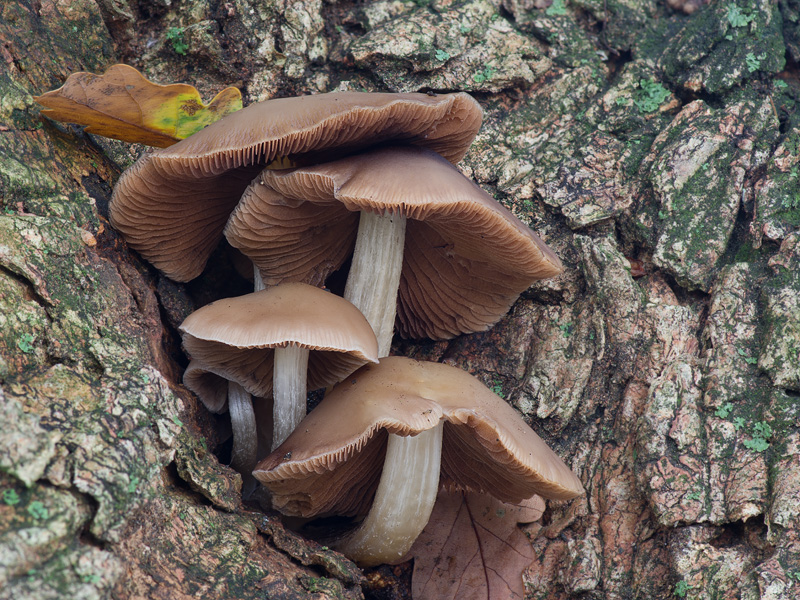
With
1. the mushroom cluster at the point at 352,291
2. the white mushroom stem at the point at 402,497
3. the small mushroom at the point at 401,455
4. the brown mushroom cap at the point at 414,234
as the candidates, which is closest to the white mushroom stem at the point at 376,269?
the mushroom cluster at the point at 352,291

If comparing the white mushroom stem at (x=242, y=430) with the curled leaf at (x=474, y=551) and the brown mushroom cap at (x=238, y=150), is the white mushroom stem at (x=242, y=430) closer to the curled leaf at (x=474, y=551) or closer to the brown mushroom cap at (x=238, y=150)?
the brown mushroom cap at (x=238, y=150)

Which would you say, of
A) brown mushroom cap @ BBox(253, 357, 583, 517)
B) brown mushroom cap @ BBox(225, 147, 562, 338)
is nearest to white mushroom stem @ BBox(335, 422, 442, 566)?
brown mushroom cap @ BBox(253, 357, 583, 517)

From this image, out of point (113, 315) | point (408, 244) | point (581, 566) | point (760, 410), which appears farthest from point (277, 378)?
point (760, 410)

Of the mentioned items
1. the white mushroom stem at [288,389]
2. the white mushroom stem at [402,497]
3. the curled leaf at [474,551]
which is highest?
the white mushroom stem at [288,389]

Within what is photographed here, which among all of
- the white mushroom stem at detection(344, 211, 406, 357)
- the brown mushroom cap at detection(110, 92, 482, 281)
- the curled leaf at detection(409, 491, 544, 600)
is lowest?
the curled leaf at detection(409, 491, 544, 600)

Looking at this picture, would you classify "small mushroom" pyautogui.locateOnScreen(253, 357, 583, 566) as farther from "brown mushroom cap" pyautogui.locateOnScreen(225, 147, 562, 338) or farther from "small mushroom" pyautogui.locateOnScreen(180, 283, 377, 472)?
"brown mushroom cap" pyautogui.locateOnScreen(225, 147, 562, 338)

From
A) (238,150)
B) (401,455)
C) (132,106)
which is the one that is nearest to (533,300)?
(401,455)

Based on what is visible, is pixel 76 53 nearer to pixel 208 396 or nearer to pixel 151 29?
pixel 151 29
